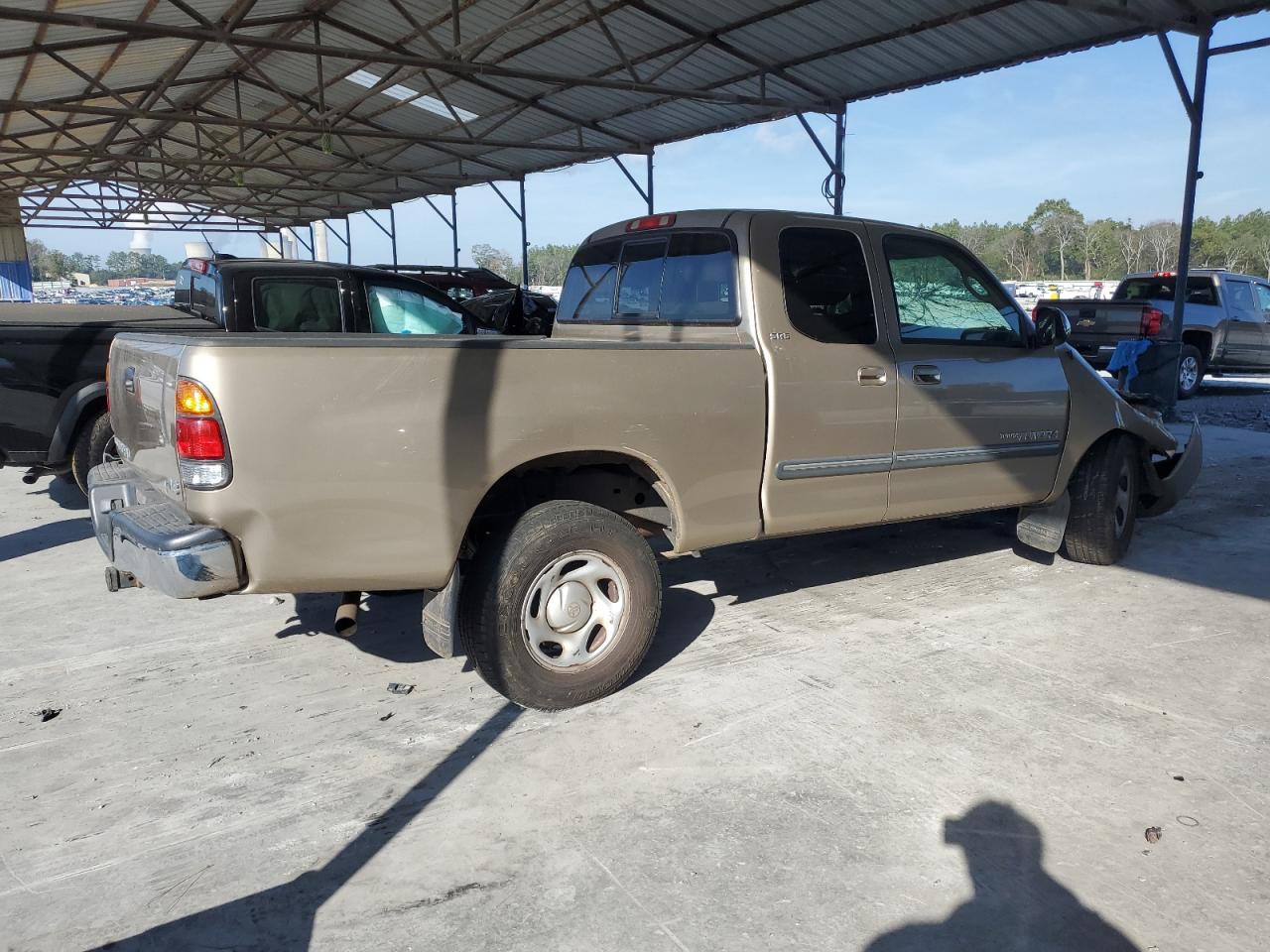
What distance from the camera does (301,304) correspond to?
699 centimetres

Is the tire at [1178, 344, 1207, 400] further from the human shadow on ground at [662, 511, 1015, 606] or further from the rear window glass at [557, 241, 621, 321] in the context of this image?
the rear window glass at [557, 241, 621, 321]

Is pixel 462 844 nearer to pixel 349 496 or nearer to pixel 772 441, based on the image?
pixel 349 496

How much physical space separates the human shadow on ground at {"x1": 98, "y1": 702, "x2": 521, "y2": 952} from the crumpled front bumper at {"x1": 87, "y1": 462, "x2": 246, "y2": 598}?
951 millimetres

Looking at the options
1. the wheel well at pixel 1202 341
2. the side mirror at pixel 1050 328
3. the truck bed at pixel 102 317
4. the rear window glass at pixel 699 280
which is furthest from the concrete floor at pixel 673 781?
the wheel well at pixel 1202 341

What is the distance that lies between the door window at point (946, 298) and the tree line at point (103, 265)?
11336cm

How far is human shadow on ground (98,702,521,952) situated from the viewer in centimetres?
235

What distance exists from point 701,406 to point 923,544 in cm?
302

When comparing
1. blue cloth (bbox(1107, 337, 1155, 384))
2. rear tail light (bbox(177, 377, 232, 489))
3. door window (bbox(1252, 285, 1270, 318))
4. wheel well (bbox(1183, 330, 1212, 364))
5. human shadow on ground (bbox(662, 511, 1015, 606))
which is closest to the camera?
rear tail light (bbox(177, 377, 232, 489))

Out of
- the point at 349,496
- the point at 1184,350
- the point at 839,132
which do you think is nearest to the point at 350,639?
the point at 349,496

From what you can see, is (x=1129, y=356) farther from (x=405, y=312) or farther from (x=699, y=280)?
(x=699, y=280)

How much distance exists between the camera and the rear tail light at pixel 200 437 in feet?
9.48

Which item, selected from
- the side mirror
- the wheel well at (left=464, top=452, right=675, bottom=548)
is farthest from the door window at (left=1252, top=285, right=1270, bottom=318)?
the wheel well at (left=464, top=452, right=675, bottom=548)

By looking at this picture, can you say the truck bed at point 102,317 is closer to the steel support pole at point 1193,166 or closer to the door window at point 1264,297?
the steel support pole at point 1193,166

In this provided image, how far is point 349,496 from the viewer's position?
3086 mm
